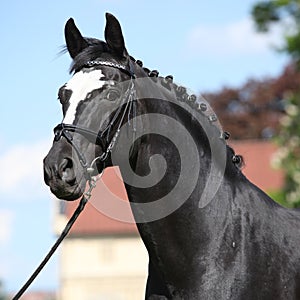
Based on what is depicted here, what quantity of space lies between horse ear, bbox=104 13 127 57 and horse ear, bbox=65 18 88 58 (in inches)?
9.4

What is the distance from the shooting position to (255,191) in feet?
20.5

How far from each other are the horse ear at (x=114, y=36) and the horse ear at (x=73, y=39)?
24 centimetres

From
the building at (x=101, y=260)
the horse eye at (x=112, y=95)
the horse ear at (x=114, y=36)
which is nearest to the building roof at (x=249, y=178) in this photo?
the building at (x=101, y=260)

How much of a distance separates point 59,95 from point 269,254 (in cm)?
177

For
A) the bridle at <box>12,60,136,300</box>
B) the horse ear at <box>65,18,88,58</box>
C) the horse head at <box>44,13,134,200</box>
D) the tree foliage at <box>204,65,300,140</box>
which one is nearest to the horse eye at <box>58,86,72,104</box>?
the horse head at <box>44,13,134,200</box>

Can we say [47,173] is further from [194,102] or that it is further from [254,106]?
[254,106]

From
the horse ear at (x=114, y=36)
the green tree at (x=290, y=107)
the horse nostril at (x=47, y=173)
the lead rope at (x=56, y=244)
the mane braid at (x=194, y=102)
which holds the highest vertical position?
the green tree at (x=290, y=107)

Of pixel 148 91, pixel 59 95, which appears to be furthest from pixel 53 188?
pixel 148 91

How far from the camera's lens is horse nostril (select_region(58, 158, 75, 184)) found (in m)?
5.40

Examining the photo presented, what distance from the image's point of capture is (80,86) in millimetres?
5656

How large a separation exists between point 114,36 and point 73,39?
0.38m

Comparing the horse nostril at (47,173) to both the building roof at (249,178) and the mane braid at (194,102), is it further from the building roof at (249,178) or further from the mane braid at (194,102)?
the building roof at (249,178)

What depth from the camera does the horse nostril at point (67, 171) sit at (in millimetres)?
5402

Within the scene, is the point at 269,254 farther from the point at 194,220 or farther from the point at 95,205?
the point at 95,205
